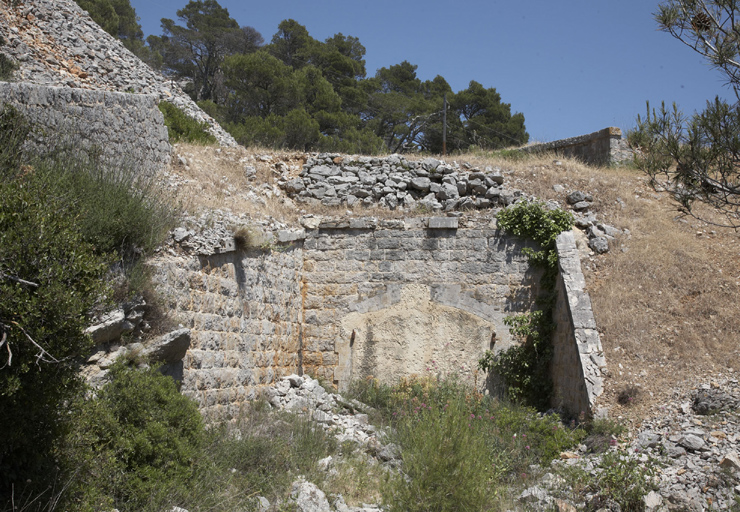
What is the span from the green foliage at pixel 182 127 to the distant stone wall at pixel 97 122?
10.1 ft

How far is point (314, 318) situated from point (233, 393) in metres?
2.77

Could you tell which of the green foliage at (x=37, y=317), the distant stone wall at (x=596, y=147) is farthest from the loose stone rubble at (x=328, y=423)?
the distant stone wall at (x=596, y=147)

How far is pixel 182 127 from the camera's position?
14.1 metres

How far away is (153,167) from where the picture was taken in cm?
984

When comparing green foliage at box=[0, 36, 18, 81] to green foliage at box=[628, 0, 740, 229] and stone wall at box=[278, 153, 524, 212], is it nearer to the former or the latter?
stone wall at box=[278, 153, 524, 212]

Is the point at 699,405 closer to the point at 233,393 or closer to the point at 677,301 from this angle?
the point at 677,301

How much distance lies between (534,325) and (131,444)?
6.58 m

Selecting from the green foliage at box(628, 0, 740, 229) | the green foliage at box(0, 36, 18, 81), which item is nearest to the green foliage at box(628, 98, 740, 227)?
the green foliage at box(628, 0, 740, 229)

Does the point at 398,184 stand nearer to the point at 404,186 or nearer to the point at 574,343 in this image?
the point at 404,186

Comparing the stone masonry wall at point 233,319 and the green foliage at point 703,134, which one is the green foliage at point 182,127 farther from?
the green foliage at point 703,134

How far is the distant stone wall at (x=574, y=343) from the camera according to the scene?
8219mm

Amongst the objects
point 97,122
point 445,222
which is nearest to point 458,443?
point 445,222

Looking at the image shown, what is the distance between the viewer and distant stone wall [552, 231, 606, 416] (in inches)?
324

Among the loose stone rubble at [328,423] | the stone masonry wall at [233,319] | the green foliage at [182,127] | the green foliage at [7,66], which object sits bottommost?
the loose stone rubble at [328,423]
